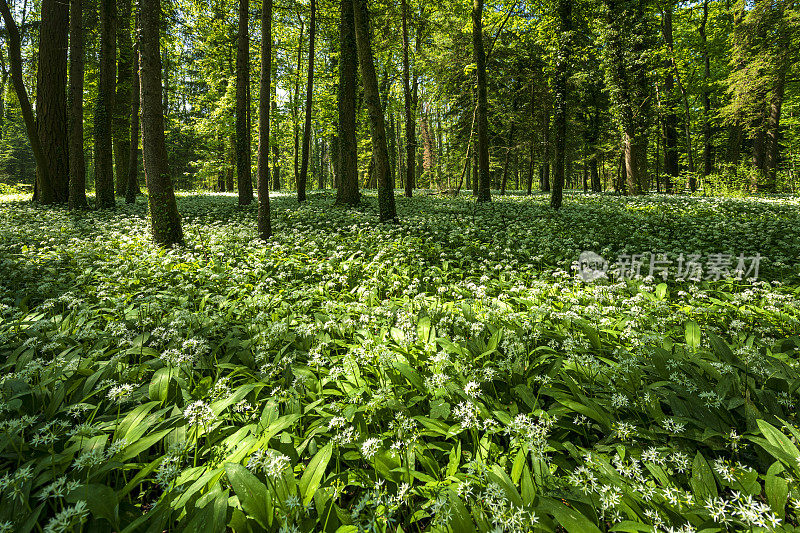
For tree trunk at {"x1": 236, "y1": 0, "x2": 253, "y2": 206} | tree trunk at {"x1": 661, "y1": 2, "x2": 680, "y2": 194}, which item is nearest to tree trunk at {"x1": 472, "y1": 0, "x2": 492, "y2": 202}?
tree trunk at {"x1": 236, "y1": 0, "x2": 253, "y2": 206}

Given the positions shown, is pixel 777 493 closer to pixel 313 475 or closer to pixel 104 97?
pixel 313 475

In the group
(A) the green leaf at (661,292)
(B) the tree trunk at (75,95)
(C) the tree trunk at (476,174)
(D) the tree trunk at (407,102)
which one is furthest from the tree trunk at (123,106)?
(A) the green leaf at (661,292)

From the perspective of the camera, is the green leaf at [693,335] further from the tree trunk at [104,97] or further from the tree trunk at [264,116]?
the tree trunk at [104,97]

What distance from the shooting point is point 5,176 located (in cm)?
3894

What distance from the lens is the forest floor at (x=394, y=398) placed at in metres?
1.87

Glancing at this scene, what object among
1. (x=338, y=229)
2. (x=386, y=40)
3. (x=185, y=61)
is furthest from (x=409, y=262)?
(x=185, y=61)

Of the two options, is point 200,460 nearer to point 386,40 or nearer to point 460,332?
point 460,332

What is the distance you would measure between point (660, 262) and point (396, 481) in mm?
7212

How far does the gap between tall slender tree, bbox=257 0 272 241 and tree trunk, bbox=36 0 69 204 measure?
9552mm

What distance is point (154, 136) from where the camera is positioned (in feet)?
23.6

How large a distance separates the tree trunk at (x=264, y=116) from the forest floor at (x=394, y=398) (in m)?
1.86

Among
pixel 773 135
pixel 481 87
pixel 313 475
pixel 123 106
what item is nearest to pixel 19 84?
pixel 123 106

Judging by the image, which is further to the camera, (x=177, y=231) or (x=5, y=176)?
(x=5, y=176)

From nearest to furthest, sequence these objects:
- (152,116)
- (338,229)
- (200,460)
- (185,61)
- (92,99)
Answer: (200,460) → (152,116) → (338,229) → (92,99) → (185,61)
